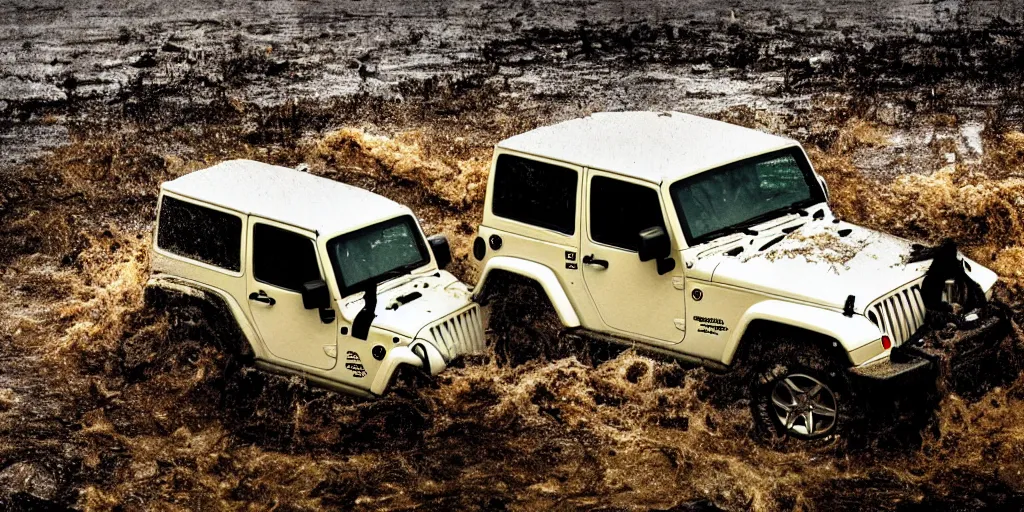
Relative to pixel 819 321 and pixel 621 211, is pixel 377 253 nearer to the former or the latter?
pixel 621 211

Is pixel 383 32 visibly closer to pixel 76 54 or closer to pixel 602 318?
pixel 76 54

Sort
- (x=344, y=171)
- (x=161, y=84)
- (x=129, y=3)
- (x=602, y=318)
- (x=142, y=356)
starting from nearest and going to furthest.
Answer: (x=602, y=318)
(x=142, y=356)
(x=344, y=171)
(x=161, y=84)
(x=129, y=3)

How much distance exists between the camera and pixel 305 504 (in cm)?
912

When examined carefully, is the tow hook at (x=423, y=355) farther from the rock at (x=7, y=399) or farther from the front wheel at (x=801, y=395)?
the rock at (x=7, y=399)

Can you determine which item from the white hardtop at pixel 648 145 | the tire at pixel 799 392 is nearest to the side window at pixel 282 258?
the white hardtop at pixel 648 145

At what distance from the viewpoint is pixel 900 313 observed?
866 centimetres

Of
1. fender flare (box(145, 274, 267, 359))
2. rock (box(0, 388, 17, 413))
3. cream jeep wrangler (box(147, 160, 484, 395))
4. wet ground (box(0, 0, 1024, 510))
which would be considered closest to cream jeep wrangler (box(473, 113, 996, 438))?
wet ground (box(0, 0, 1024, 510))

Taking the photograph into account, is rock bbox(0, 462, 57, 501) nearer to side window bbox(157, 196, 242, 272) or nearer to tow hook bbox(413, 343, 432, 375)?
side window bbox(157, 196, 242, 272)

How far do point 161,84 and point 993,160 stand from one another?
37.2 ft

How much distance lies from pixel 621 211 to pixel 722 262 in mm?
882

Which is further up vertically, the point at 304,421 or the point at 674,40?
the point at 674,40

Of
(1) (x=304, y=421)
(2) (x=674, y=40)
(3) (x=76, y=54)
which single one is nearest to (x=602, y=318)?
(1) (x=304, y=421)

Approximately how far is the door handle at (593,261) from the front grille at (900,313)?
200 cm

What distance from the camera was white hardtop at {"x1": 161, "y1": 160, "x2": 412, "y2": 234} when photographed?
32.8 ft
